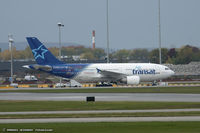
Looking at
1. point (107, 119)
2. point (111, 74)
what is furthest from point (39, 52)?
point (107, 119)

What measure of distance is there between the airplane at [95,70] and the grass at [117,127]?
172ft

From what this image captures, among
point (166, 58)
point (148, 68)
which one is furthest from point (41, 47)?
point (166, 58)

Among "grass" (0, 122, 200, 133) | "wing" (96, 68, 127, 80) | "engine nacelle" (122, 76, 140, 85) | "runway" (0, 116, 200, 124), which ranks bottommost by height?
"grass" (0, 122, 200, 133)

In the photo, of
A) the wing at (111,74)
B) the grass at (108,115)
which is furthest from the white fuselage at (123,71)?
the grass at (108,115)

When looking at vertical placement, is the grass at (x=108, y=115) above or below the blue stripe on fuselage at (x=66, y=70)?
below

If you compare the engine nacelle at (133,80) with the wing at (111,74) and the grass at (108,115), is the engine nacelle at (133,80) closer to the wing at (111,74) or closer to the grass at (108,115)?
the wing at (111,74)

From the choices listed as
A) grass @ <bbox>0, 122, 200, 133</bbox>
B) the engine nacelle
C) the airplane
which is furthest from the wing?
grass @ <bbox>0, 122, 200, 133</bbox>

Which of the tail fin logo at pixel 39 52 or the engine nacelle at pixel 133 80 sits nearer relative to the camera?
the engine nacelle at pixel 133 80

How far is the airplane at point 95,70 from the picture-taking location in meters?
80.3

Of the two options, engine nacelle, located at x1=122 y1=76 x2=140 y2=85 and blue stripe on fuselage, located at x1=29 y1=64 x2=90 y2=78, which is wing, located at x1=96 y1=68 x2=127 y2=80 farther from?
blue stripe on fuselage, located at x1=29 y1=64 x2=90 y2=78

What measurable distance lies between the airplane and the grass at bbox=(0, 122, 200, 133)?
5233 centimetres

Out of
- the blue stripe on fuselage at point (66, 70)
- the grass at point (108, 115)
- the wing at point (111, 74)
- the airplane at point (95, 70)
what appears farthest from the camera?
the wing at point (111, 74)

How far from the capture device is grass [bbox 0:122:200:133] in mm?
25094

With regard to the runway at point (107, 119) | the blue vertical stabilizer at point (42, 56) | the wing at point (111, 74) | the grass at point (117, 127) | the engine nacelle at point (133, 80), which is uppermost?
the blue vertical stabilizer at point (42, 56)
